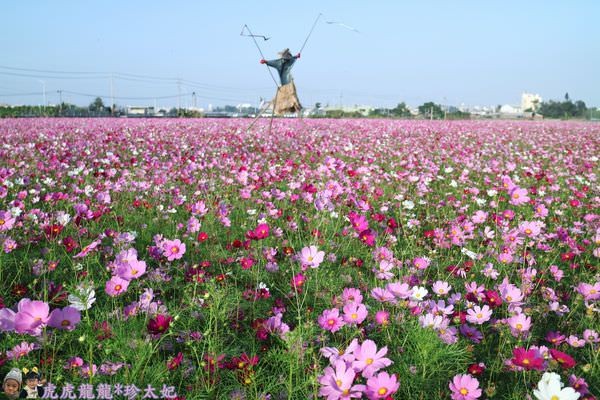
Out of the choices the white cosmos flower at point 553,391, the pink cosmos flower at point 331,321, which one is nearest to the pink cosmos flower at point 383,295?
the pink cosmos flower at point 331,321

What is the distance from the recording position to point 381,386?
3.37 feet

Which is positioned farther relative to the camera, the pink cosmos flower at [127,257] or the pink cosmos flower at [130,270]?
the pink cosmos flower at [127,257]

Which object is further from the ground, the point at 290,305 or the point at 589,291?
the point at 589,291

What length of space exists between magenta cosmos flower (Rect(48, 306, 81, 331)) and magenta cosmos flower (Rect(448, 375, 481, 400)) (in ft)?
3.26

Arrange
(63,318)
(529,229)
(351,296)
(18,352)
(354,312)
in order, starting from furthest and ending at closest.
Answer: (529,229), (351,296), (354,312), (18,352), (63,318)

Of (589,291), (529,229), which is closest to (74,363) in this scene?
(589,291)

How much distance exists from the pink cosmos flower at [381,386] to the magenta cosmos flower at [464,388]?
0.81 feet

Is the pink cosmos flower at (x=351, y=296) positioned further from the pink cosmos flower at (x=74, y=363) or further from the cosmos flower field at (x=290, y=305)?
the pink cosmos flower at (x=74, y=363)

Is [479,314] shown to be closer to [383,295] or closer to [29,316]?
[383,295]

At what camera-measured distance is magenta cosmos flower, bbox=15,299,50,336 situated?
40.7 inches

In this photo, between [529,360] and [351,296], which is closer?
[529,360]

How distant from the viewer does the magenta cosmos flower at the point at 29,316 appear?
1033mm

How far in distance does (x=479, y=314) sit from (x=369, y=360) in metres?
0.65

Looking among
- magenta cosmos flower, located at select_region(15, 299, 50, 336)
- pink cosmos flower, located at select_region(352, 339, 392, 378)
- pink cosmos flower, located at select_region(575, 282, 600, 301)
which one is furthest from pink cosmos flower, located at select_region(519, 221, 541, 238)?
magenta cosmos flower, located at select_region(15, 299, 50, 336)
